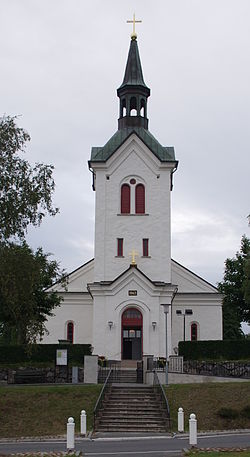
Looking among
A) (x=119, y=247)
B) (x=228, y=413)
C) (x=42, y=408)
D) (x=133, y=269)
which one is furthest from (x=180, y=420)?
(x=119, y=247)

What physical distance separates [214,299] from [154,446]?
30.5 metres

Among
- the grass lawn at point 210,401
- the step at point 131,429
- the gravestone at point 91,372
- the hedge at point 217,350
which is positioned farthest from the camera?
the hedge at point 217,350

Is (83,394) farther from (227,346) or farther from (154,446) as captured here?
(227,346)

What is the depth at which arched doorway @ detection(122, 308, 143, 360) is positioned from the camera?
42.8 metres

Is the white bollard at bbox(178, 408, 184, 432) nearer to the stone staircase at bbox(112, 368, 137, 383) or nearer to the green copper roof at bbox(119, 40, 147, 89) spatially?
the stone staircase at bbox(112, 368, 137, 383)

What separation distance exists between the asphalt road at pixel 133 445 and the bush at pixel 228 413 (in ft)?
7.12

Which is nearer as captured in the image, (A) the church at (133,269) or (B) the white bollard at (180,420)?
(B) the white bollard at (180,420)

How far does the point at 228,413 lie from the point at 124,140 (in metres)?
26.4

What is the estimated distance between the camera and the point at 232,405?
25.4 metres

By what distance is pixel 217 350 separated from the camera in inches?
1629

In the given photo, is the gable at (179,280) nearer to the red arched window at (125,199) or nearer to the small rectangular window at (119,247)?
the small rectangular window at (119,247)

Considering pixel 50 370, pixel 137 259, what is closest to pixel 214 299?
pixel 137 259

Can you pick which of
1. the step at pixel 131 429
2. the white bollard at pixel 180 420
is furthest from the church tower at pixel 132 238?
the white bollard at pixel 180 420

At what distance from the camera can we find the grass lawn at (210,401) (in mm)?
24094
